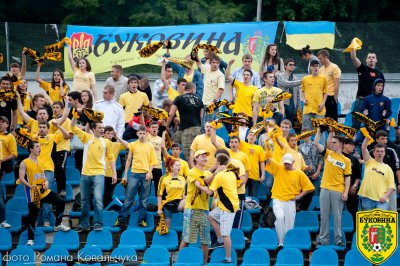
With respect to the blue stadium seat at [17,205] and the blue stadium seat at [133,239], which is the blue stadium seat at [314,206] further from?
the blue stadium seat at [17,205]

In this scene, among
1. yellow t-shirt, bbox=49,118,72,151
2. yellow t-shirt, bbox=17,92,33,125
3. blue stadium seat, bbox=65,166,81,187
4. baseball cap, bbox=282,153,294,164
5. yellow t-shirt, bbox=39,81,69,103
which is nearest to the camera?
baseball cap, bbox=282,153,294,164

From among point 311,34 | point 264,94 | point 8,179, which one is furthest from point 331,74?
point 8,179

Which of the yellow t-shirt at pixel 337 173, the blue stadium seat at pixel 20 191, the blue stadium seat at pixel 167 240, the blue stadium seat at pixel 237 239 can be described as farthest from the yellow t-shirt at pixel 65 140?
the yellow t-shirt at pixel 337 173

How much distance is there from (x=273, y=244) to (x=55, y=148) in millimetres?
4154

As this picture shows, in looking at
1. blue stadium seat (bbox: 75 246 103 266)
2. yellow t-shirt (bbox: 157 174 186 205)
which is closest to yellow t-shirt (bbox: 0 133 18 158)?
yellow t-shirt (bbox: 157 174 186 205)

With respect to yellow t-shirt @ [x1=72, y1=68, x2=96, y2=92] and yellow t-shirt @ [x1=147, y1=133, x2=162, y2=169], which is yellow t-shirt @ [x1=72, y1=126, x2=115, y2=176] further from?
yellow t-shirt @ [x1=72, y1=68, x2=96, y2=92]

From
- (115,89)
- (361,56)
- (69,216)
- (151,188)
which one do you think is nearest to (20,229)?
(69,216)

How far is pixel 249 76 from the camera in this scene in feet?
75.4

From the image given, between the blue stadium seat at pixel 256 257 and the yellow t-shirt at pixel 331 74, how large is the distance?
15.6 ft

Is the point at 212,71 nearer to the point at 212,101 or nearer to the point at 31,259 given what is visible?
the point at 212,101

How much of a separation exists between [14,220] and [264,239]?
163 inches

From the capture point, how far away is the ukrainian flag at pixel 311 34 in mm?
25672

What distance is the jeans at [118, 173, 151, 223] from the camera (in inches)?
824

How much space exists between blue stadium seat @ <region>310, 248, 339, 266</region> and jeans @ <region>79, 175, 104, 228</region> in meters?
3.58
